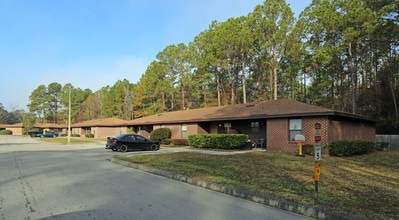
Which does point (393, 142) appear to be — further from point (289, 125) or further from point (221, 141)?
point (221, 141)

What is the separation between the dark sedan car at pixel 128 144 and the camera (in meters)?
22.7

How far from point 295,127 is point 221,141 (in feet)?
19.3

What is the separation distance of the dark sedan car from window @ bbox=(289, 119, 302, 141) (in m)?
10.6

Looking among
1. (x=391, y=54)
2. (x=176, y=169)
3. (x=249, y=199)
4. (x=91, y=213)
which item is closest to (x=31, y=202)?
(x=91, y=213)

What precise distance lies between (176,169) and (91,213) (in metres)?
6.31

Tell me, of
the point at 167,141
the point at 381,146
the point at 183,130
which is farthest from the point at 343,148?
the point at 167,141

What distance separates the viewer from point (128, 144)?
2300cm

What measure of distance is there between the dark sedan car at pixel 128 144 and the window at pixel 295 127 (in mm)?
10618

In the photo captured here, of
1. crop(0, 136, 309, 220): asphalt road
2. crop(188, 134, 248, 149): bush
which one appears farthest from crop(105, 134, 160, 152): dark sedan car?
crop(0, 136, 309, 220): asphalt road

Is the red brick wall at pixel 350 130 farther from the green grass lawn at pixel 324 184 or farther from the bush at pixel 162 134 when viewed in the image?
the bush at pixel 162 134

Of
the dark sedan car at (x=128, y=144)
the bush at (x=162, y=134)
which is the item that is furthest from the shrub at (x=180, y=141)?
the dark sedan car at (x=128, y=144)

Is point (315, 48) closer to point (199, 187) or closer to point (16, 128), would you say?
point (199, 187)

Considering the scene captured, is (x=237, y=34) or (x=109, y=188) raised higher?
(x=237, y=34)

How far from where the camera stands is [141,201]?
695cm
